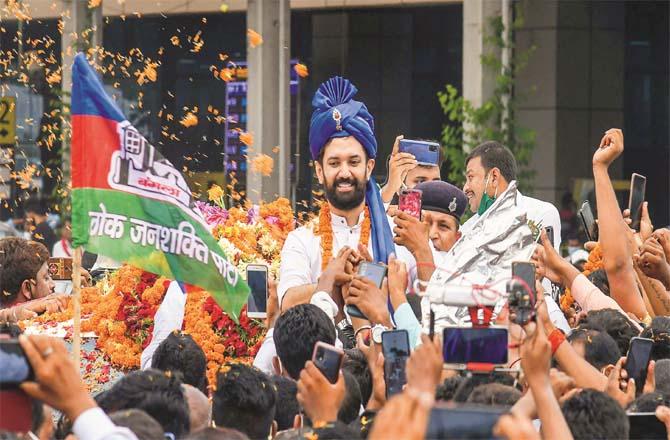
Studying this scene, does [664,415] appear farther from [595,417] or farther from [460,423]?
[460,423]

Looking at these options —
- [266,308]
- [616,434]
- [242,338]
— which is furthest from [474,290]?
[242,338]

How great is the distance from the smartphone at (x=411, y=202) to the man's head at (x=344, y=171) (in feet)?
1.74

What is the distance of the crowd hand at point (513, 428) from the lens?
11.1 feet

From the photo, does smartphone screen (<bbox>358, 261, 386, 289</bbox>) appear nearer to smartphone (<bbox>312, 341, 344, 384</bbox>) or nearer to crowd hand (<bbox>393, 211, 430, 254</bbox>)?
crowd hand (<bbox>393, 211, 430, 254</bbox>)

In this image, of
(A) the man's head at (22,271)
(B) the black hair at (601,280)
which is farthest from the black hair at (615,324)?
(A) the man's head at (22,271)

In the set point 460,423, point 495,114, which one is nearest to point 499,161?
point 460,423

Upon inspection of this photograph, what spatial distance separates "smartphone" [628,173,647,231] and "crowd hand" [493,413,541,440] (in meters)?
4.42

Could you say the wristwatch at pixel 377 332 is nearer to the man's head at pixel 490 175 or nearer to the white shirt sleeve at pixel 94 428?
the white shirt sleeve at pixel 94 428

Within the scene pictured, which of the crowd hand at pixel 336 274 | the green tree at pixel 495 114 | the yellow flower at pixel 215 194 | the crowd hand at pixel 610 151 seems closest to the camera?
the crowd hand at pixel 336 274

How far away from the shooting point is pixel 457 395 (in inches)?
195

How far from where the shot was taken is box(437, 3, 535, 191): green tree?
56.2ft

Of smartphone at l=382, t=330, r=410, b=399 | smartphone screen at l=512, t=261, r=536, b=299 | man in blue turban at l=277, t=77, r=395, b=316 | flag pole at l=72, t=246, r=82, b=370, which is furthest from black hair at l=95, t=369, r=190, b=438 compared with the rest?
man in blue turban at l=277, t=77, r=395, b=316

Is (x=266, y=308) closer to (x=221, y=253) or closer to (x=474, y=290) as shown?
(x=221, y=253)

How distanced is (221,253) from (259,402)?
0.87m
